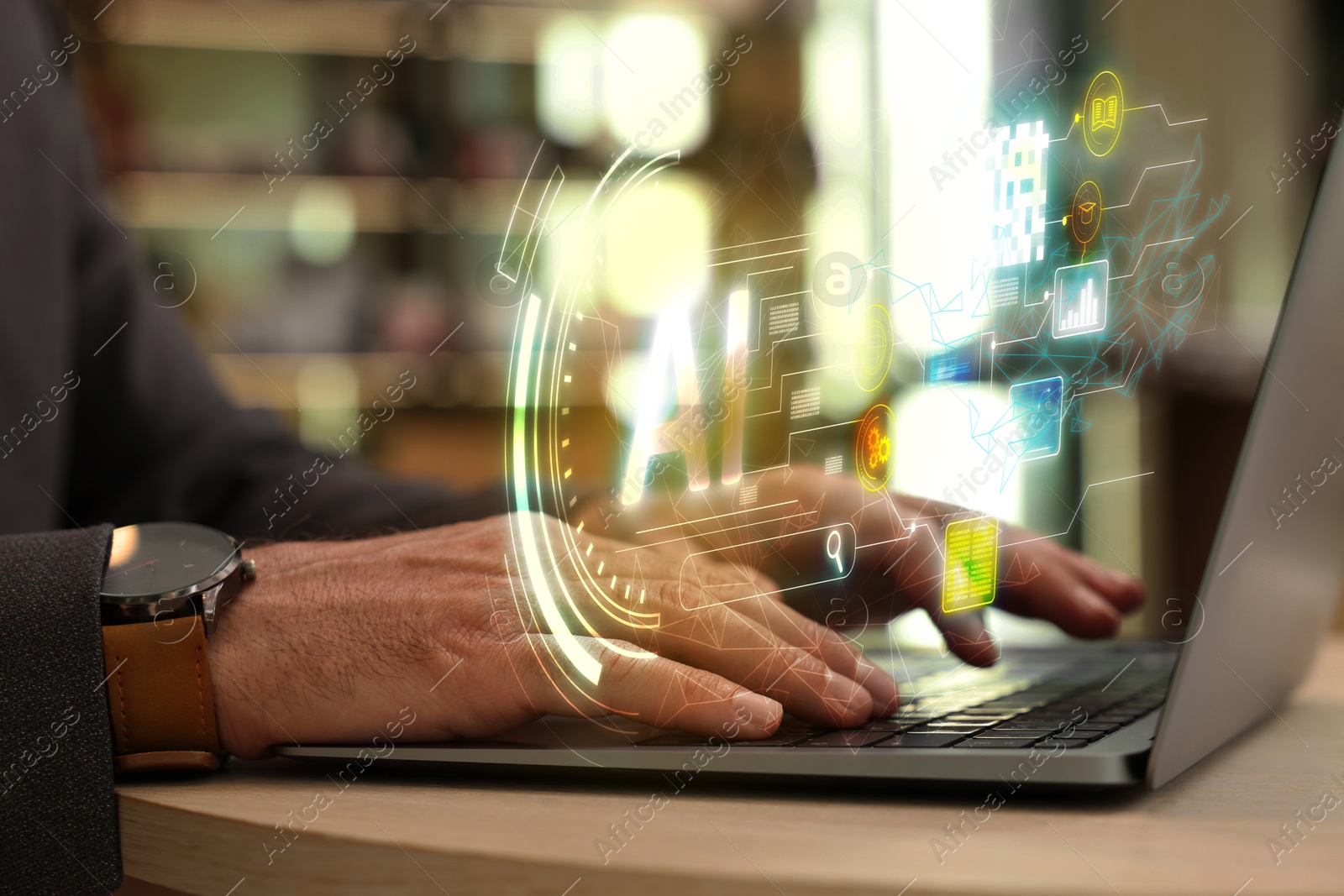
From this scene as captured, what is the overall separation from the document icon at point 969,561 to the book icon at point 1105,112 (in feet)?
0.67

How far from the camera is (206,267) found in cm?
253

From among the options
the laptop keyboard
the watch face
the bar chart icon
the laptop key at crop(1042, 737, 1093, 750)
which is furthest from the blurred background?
the watch face

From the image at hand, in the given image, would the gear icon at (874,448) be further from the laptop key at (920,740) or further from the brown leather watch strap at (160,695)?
the brown leather watch strap at (160,695)

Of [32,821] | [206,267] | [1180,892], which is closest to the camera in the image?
[1180,892]

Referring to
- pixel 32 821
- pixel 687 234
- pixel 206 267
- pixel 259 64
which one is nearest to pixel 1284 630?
pixel 687 234

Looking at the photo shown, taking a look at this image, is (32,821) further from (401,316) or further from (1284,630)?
(401,316)

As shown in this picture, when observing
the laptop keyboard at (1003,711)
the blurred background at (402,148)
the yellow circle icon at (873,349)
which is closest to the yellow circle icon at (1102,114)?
the yellow circle icon at (873,349)

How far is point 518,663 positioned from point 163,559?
0.18m

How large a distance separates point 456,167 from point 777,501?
238cm

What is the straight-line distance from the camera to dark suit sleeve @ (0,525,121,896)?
40 centimetres

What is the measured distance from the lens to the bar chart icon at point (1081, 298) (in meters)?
0.47

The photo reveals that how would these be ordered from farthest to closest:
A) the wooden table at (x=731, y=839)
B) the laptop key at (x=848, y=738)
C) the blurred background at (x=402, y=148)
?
the blurred background at (x=402, y=148) < the laptop key at (x=848, y=738) < the wooden table at (x=731, y=839)

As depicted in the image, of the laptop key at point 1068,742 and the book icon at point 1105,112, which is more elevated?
the book icon at point 1105,112

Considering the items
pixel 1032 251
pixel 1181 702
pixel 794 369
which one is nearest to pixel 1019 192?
pixel 1032 251
